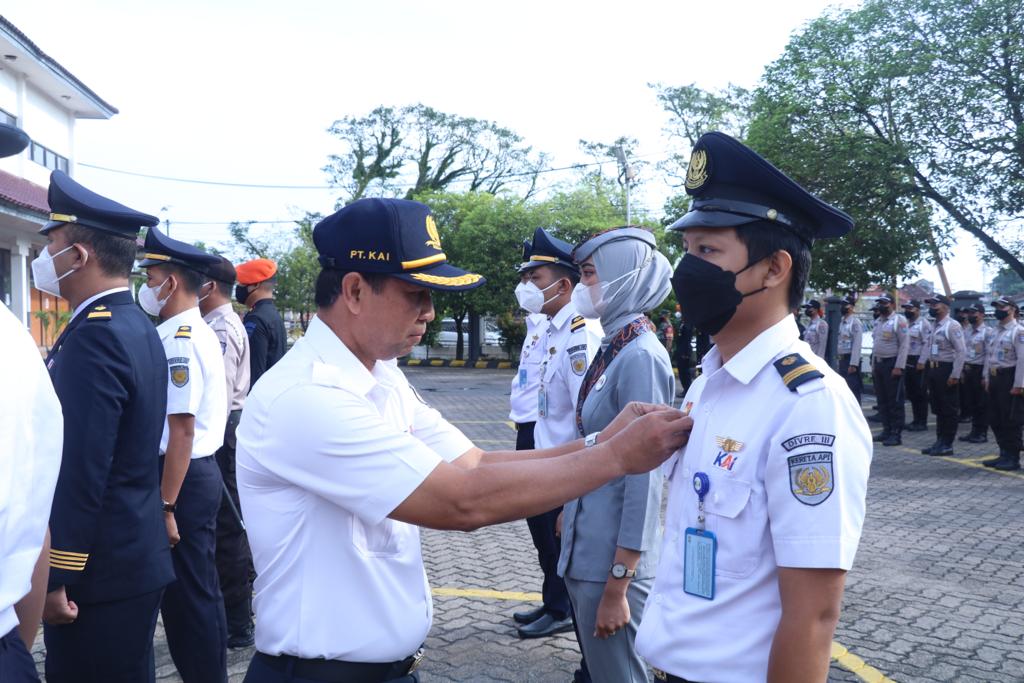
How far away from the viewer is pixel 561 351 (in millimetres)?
4852

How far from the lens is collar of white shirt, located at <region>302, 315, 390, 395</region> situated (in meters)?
2.14

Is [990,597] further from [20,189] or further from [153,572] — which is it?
[20,189]

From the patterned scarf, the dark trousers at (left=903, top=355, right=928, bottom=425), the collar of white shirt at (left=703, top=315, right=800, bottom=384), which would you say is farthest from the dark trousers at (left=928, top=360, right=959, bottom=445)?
the collar of white shirt at (left=703, top=315, right=800, bottom=384)

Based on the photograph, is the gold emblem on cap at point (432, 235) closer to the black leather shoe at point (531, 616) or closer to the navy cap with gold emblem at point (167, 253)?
the navy cap with gold emblem at point (167, 253)

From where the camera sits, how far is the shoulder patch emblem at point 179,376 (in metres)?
3.98

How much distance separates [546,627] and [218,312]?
119 inches

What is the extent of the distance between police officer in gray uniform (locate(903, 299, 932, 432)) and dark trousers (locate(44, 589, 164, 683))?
12940 mm

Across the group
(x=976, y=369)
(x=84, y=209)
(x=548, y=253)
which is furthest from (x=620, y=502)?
(x=976, y=369)

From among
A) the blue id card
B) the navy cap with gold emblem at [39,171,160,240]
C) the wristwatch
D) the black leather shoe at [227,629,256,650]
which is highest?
the navy cap with gold emblem at [39,171,160,240]

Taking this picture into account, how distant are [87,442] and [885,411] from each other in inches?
507

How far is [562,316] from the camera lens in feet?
17.6

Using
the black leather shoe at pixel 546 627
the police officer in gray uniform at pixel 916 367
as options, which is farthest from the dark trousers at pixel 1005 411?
the black leather shoe at pixel 546 627

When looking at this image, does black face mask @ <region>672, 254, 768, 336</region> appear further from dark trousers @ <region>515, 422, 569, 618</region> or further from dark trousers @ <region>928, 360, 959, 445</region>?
dark trousers @ <region>928, 360, 959, 445</region>

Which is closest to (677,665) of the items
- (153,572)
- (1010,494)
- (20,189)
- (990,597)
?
(153,572)
